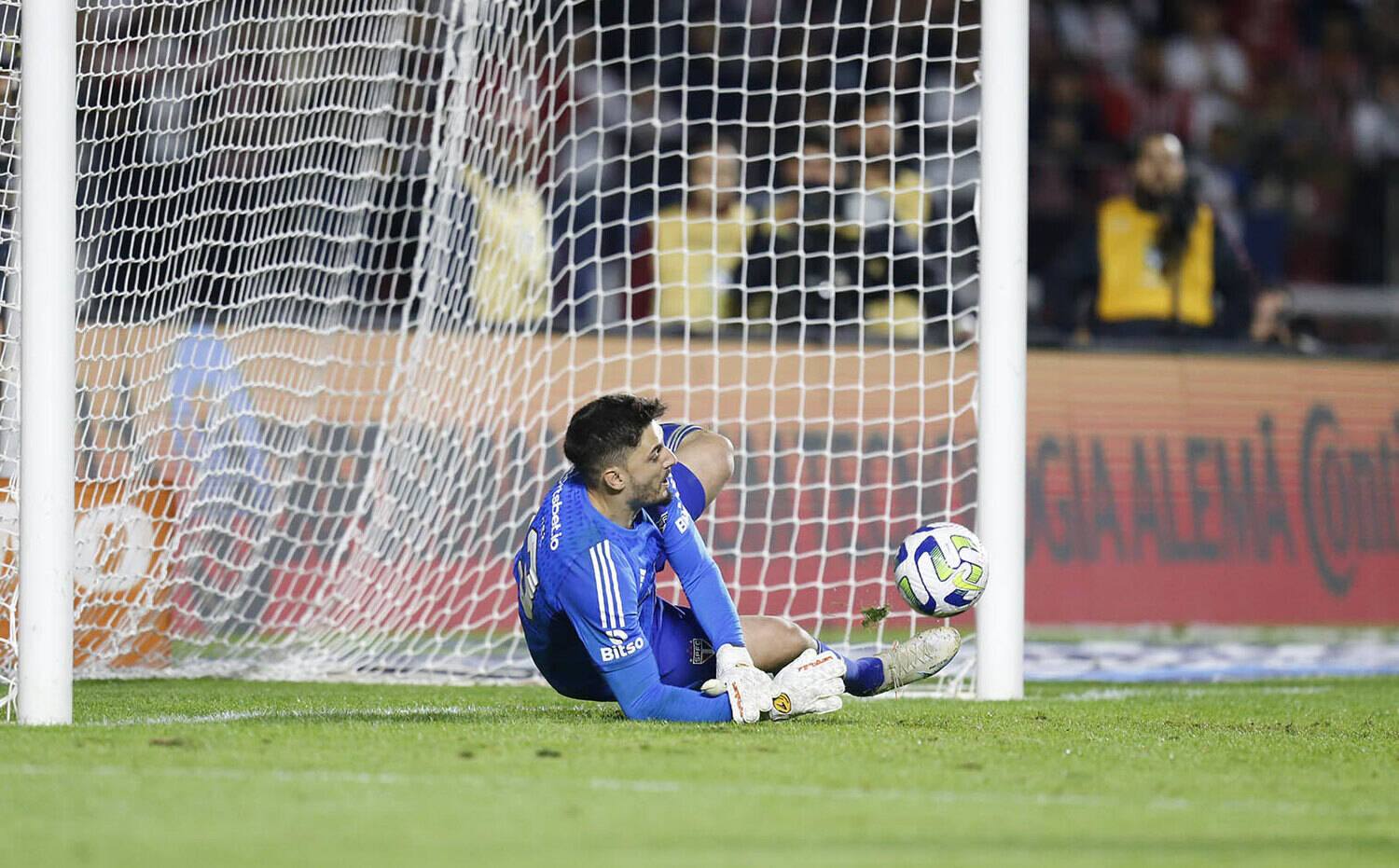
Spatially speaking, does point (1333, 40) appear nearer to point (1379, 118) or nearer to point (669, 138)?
point (1379, 118)

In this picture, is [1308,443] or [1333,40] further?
[1333,40]

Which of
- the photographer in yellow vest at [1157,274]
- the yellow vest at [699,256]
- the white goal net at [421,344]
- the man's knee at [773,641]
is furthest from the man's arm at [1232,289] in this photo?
the man's knee at [773,641]

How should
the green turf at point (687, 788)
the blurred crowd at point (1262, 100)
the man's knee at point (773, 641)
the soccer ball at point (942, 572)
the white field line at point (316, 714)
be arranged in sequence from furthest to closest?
the blurred crowd at point (1262, 100), the man's knee at point (773, 641), the soccer ball at point (942, 572), the white field line at point (316, 714), the green turf at point (687, 788)

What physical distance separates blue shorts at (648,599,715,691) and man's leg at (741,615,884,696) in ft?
0.47

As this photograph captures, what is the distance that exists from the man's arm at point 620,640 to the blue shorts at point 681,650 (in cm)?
39

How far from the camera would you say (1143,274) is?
37.0 ft

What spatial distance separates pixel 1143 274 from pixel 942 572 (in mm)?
5960

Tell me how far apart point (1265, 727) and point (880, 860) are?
285 cm

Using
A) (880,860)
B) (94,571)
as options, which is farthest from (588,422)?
(94,571)

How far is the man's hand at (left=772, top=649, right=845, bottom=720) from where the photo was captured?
5.43 metres

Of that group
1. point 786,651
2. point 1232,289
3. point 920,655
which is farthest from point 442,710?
point 1232,289

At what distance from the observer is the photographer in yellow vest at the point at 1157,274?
11.1 m

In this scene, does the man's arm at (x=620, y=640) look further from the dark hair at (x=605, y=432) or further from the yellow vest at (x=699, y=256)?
the yellow vest at (x=699, y=256)

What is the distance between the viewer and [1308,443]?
10.8m
